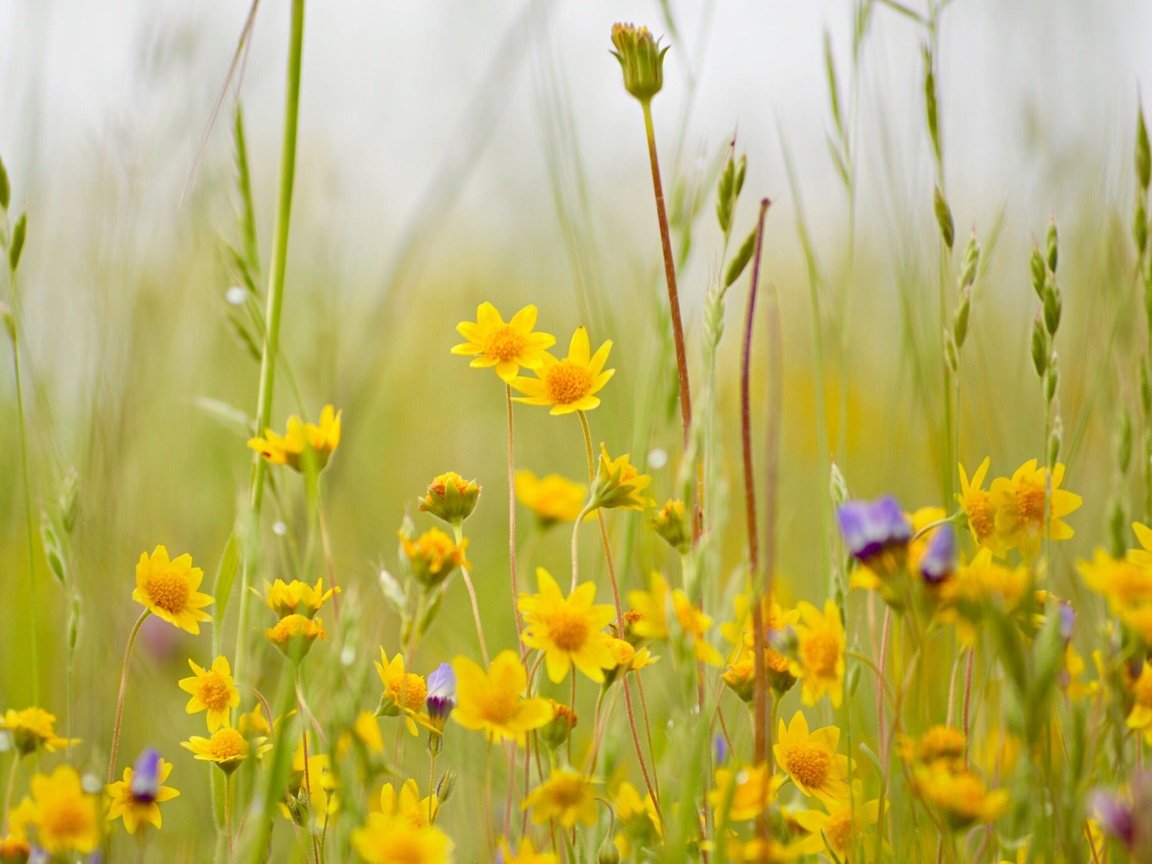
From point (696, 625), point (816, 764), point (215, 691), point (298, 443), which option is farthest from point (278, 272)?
point (816, 764)

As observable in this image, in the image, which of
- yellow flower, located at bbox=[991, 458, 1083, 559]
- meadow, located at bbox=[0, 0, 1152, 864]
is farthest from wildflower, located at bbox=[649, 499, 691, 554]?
yellow flower, located at bbox=[991, 458, 1083, 559]

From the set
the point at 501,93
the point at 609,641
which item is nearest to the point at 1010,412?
the point at 501,93

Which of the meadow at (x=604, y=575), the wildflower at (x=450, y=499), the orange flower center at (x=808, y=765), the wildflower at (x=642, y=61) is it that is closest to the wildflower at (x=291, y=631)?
the meadow at (x=604, y=575)

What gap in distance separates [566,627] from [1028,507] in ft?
1.08

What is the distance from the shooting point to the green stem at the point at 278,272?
29.9 inches

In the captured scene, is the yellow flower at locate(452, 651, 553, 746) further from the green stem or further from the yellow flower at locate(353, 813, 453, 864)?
the green stem

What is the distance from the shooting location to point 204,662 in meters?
1.64

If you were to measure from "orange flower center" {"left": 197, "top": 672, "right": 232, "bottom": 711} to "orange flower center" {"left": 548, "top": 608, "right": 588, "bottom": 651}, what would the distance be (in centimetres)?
25

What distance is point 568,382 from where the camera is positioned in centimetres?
76

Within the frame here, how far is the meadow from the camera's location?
1.91 feet

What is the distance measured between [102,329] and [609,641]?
29.4 inches

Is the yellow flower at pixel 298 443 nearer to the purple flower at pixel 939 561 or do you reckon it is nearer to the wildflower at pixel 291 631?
the wildflower at pixel 291 631

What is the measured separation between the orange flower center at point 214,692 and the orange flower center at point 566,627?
9.9 inches

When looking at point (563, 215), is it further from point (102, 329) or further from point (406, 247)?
point (102, 329)
